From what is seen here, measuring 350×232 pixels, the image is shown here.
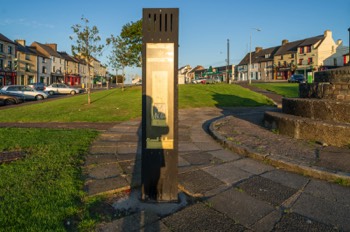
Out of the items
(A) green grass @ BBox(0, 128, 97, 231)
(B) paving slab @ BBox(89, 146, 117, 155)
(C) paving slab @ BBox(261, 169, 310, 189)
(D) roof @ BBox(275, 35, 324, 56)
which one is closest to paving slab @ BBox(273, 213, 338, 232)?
(C) paving slab @ BBox(261, 169, 310, 189)

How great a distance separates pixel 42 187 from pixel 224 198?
2529 mm

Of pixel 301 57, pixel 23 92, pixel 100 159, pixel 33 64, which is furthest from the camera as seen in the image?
pixel 301 57

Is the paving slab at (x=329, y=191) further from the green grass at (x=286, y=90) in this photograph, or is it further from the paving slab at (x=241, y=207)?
the green grass at (x=286, y=90)

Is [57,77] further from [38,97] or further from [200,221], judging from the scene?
[200,221]

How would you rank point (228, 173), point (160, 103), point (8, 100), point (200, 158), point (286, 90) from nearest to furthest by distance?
1. point (160, 103)
2. point (228, 173)
3. point (200, 158)
4. point (8, 100)
5. point (286, 90)

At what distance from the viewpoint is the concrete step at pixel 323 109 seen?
5.85 m

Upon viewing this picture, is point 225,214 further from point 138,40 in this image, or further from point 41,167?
point 138,40

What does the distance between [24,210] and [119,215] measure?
1.09m

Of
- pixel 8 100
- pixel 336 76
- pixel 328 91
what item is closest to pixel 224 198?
pixel 328 91

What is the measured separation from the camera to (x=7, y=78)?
4941 centimetres

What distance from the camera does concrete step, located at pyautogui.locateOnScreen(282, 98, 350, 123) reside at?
585 centimetres

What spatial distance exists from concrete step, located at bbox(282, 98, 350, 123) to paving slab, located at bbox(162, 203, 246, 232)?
4766 mm

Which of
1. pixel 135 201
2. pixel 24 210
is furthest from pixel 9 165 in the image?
pixel 135 201

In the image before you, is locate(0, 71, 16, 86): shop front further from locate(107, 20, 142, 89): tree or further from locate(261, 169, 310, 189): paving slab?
locate(261, 169, 310, 189): paving slab
